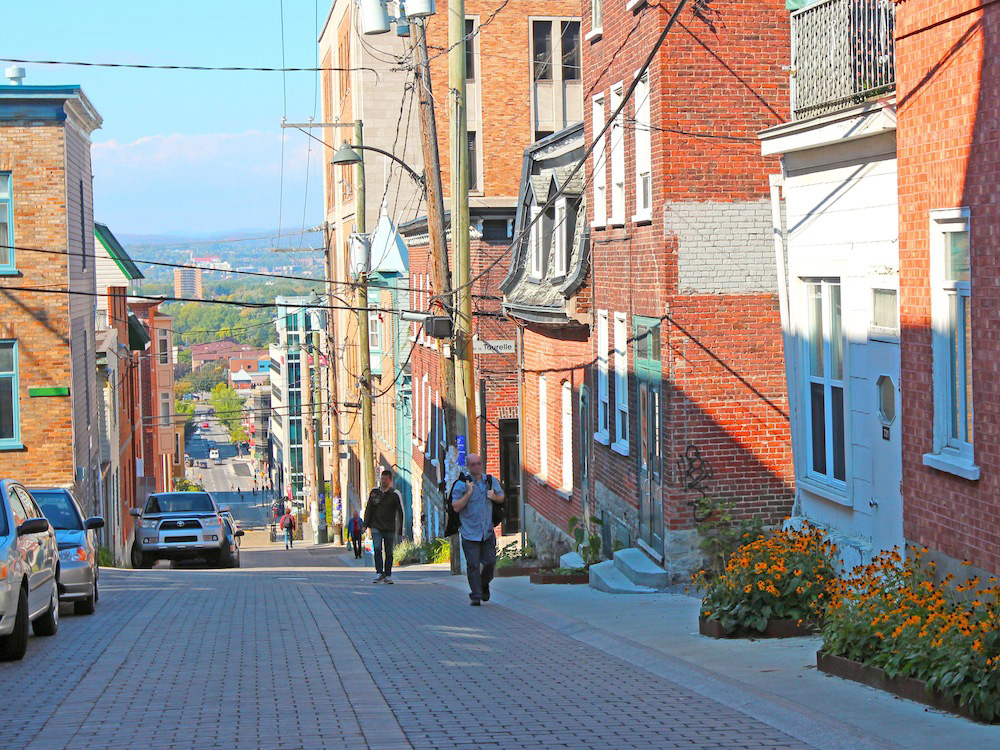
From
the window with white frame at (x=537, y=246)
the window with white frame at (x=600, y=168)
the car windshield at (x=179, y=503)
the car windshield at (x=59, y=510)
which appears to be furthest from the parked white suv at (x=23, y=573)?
the car windshield at (x=179, y=503)

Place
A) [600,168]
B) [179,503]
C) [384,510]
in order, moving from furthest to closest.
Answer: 1. [179,503]
2. [384,510]
3. [600,168]

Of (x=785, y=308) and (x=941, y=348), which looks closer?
(x=941, y=348)

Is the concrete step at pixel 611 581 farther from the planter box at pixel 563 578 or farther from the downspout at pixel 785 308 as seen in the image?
the downspout at pixel 785 308

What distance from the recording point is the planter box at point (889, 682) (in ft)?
25.2

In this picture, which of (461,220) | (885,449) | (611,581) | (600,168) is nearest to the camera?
(885,449)

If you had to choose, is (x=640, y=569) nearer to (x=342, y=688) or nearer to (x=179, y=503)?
(x=342, y=688)

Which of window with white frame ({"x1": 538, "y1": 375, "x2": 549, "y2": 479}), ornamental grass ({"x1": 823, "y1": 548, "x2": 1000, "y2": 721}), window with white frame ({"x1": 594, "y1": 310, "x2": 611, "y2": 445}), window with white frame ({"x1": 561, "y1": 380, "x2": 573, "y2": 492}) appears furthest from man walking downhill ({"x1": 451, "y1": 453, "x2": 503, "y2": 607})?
window with white frame ({"x1": 538, "y1": 375, "x2": 549, "y2": 479})

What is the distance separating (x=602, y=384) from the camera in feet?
67.9

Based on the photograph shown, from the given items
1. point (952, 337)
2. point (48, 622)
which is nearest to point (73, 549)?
point (48, 622)

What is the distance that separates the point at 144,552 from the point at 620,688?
65.8 ft

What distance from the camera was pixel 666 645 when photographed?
11516mm

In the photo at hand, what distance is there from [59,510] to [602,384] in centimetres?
835

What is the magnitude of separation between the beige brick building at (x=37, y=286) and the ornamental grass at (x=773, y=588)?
19.8 m

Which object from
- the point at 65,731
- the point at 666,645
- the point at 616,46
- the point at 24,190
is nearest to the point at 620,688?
the point at 666,645
